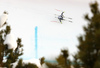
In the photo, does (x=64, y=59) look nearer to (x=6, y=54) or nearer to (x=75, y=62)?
(x=75, y=62)

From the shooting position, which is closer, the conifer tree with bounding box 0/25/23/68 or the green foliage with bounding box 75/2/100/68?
the green foliage with bounding box 75/2/100/68

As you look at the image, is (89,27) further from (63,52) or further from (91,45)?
(63,52)

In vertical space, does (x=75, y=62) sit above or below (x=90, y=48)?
below

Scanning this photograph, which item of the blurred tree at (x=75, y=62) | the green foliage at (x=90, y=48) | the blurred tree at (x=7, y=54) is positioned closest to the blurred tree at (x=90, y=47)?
the green foliage at (x=90, y=48)

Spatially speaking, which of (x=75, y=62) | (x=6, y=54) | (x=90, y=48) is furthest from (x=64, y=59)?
(x=6, y=54)

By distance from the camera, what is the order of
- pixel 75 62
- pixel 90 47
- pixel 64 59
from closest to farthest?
pixel 64 59 → pixel 90 47 → pixel 75 62

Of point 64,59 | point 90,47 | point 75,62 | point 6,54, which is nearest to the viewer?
point 64,59

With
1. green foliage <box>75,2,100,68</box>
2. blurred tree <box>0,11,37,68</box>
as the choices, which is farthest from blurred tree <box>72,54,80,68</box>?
blurred tree <box>0,11,37,68</box>

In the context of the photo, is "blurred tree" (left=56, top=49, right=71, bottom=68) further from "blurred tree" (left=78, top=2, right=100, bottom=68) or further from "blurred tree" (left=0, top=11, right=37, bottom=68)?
"blurred tree" (left=0, top=11, right=37, bottom=68)

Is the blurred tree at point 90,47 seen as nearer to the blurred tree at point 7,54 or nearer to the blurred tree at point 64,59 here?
the blurred tree at point 64,59

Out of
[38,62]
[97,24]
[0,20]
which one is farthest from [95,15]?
[0,20]

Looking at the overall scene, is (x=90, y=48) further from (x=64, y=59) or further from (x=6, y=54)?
(x=6, y=54)

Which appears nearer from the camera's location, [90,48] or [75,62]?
[90,48]
